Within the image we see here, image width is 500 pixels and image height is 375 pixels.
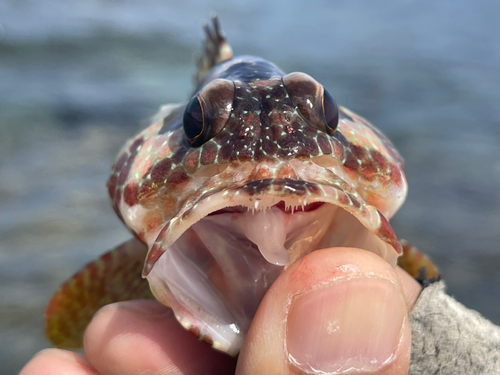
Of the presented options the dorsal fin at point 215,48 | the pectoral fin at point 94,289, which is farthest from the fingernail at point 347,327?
the dorsal fin at point 215,48

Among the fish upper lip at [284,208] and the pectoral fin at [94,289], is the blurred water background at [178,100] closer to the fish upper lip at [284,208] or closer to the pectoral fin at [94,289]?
the pectoral fin at [94,289]

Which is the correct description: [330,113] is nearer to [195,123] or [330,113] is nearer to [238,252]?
[195,123]

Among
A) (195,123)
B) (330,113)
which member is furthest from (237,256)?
(330,113)

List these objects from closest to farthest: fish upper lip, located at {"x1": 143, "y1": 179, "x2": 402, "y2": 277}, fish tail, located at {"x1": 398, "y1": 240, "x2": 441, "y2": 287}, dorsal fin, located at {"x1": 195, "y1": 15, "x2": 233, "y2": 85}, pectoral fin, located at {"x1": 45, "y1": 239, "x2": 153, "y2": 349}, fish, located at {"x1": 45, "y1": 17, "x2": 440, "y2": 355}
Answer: fish upper lip, located at {"x1": 143, "y1": 179, "x2": 402, "y2": 277}, fish, located at {"x1": 45, "y1": 17, "x2": 440, "y2": 355}, fish tail, located at {"x1": 398, "y1": 240, "x2": 441, "y2": 287}, pectoral fin, located at {"x1": 45, "y1": 239, "x2": 153, "y2": 349}, dorsal fin, located at {"x1": 195, "y1": 15, "x2": 233, "y2": 85}

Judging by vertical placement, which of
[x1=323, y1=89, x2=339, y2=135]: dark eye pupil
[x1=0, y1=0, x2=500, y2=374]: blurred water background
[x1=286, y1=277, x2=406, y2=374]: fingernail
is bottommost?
[x1=0, y1=0, x2=500, y2=374]: blurred water background

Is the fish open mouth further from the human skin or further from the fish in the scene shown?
the human skin

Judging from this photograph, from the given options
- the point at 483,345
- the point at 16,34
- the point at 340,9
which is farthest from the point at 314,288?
the point at 340,9

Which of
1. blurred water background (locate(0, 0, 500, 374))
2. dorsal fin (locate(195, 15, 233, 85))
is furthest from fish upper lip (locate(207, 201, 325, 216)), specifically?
blurred water background (locate(0, 0, 500, 374))

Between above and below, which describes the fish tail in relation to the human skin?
below
